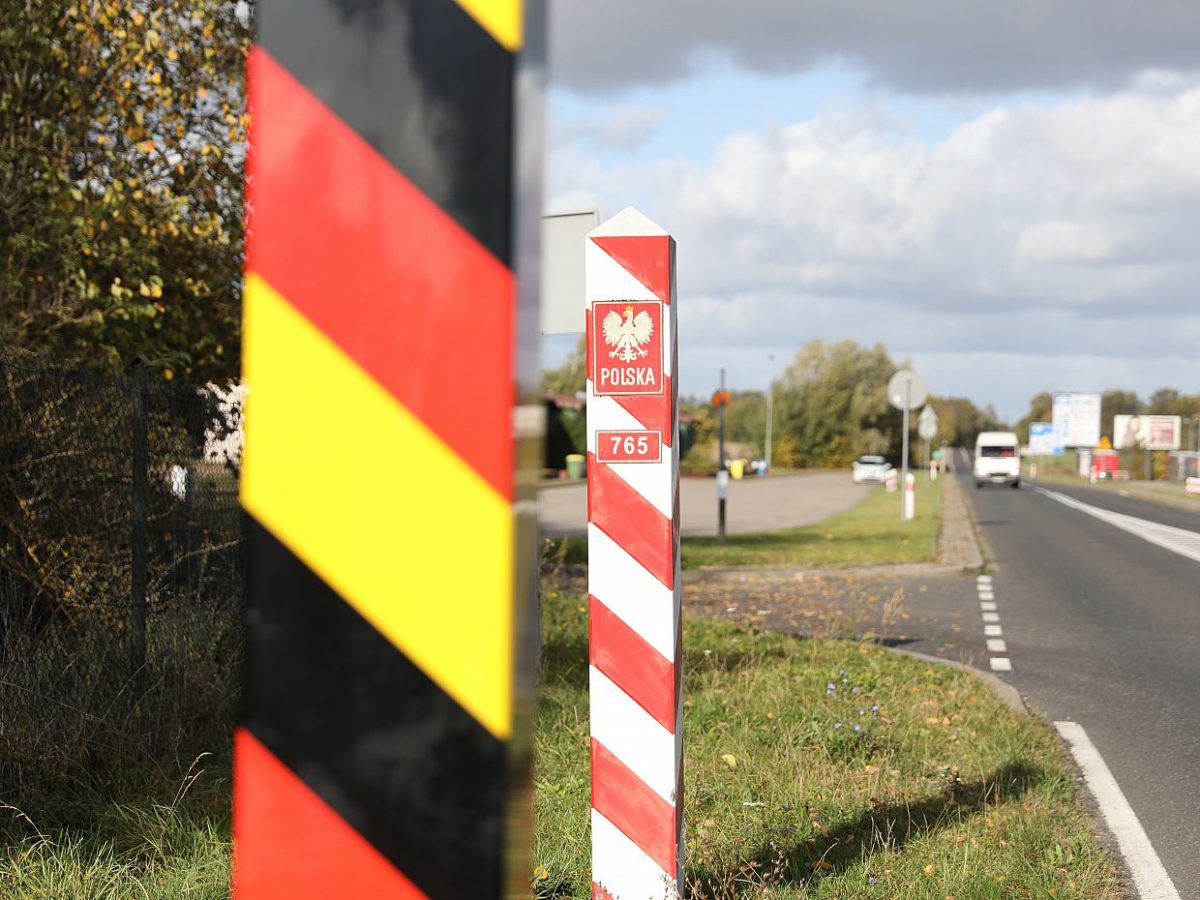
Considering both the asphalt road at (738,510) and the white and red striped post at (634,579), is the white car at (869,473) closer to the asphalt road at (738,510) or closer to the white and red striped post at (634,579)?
the asphalt road at (738,510)

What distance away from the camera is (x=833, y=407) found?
114375 mm

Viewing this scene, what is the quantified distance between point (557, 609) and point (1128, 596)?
771 cm

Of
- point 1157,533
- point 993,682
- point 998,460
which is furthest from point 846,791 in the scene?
point 998,460

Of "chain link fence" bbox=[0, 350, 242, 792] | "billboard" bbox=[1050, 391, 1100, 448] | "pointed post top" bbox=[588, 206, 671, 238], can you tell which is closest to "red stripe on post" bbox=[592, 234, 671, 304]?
"pointed post top" bbox=[588, 206, 671, 238]

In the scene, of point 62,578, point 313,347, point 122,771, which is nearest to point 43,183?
point 62,578

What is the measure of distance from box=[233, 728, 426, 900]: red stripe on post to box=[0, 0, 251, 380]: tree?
7587 mm

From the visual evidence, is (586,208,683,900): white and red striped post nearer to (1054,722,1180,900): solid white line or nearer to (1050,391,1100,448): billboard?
(1054,722,1180,900): solid white line

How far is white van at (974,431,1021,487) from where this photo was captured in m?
67.7

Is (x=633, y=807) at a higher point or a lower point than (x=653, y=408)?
lower

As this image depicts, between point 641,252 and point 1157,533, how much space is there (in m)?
25.9

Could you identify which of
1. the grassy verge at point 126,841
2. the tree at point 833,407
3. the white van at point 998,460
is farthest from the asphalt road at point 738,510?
the tree at point 833,407

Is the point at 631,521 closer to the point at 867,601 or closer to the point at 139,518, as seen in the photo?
the point at 139,518

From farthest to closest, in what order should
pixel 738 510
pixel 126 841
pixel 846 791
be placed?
pixel 738 510 < pixel 846 791 < pixel 126 841

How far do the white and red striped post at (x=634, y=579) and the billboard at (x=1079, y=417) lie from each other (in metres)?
100
